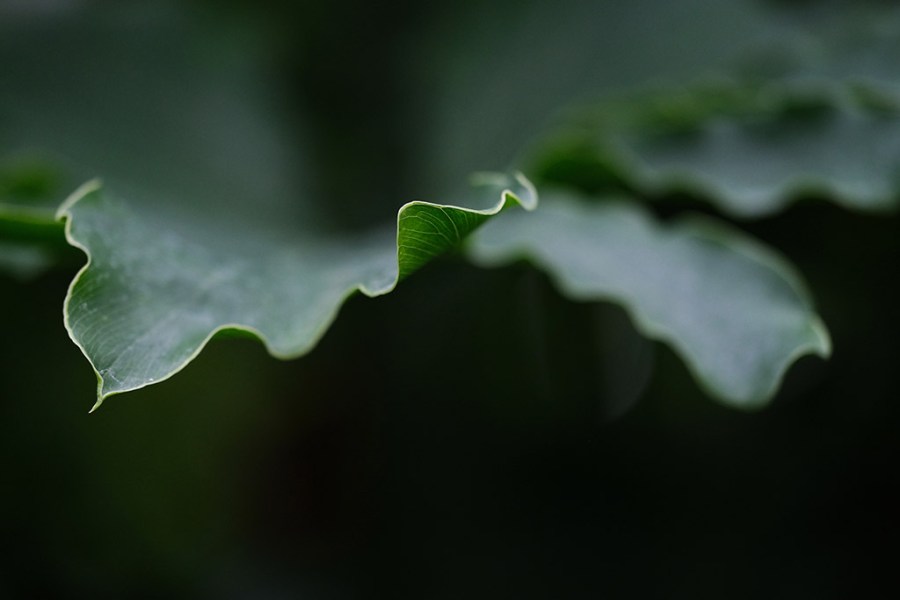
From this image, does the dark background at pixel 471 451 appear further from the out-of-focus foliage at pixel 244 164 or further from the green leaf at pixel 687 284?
the green leaf at pixel 687 284

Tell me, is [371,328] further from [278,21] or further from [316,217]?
[278,21]

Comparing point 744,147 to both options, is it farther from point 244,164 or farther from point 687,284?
point 244,164

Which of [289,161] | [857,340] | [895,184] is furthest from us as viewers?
[289,161]

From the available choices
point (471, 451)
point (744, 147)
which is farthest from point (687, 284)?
point (471, 451)

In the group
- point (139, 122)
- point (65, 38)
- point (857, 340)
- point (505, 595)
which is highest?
point (65, 38)

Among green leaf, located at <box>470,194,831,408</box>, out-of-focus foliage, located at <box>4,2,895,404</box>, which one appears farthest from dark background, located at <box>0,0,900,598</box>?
green leaf, located at <box>470,194,831,408</box>

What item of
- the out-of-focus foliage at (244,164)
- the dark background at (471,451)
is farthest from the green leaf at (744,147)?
the dark background at (471,451)

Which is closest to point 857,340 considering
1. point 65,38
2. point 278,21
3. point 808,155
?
point 808,155
